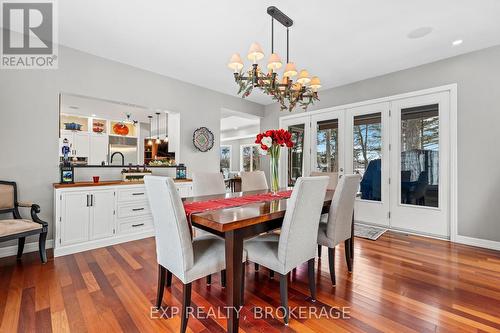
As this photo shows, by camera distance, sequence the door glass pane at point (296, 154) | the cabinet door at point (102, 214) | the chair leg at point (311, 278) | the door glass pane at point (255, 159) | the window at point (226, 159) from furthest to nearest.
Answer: the window at point (226, 159) → the door glass pane at point (255, 159) → the door glass pane at point (296, 154) → the cabinet door at point (102, 214) → the chair leg at point (311, 278)

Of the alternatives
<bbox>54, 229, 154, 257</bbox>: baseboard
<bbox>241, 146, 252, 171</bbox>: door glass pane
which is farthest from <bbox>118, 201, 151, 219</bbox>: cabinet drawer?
<bbox>241, 146, 252, 171</bbox>: door glass pane

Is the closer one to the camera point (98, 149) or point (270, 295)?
point (270, 295)

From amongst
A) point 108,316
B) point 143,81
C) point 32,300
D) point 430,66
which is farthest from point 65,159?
point 430,66

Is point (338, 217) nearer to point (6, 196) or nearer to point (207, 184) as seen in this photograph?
point (207, 184)

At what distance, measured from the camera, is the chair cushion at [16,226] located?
93.5 inches

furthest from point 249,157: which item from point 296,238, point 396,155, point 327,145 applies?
point 296,238

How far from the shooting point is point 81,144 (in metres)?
6.15

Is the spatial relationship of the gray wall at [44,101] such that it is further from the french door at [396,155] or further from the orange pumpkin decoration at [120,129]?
the orange pumpkin decoration at [120,129]

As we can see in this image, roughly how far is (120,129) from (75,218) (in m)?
4.64

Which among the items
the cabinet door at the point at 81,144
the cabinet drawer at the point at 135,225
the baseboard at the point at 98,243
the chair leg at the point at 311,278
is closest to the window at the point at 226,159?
the cabinet door at the point at 81,144

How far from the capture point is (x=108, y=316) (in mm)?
1718

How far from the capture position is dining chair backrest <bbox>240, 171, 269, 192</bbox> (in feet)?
10.7

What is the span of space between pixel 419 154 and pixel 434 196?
668 millimetres

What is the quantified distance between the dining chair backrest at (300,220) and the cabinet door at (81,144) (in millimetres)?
6414
